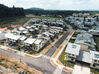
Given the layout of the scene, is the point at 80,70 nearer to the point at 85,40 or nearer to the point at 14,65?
the point at 85,40

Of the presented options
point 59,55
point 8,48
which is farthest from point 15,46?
point 59,55

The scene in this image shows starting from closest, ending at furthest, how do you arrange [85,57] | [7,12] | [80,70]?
[80,70] → [85,57] → [7,12]

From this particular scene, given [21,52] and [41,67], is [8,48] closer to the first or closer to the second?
[21,52]

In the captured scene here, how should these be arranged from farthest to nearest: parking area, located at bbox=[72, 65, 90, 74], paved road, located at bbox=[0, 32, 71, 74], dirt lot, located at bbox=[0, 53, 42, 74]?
1. paved road, located at bbox=[0, 32, 71, 74]
2. parking area, located at bbox=[72, 65, 90, 74]
3. dirt lot, located at bbox=[0, 53, 42, 74]

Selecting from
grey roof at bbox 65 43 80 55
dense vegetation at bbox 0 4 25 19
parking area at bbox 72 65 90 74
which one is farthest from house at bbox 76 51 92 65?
dense vegetation at bbox 0 4 25 19

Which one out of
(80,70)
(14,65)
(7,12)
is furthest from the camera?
(7,12)

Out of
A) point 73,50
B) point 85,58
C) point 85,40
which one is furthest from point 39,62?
point 85,40

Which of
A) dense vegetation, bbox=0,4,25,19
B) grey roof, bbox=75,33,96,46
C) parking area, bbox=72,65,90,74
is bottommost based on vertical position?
parking area, bbox=72,65,90,74

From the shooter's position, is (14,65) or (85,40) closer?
(14,65)

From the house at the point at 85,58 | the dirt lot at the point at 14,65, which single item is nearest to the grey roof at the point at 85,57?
the house at the point at 85,58

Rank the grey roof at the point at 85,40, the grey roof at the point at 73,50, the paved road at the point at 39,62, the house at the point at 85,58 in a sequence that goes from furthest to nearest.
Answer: the grey roof at the point at 85,40 → the grey roof at the point at 73,50 → the house at the point at 85,58 → the paved road at the point at 39,62

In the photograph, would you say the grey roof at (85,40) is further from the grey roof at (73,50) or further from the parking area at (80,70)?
the parking area at (80,70)

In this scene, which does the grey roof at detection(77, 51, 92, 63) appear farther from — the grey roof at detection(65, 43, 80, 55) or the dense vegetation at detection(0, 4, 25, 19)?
the dense vegetation at detection(0, 4, 25, 19)
